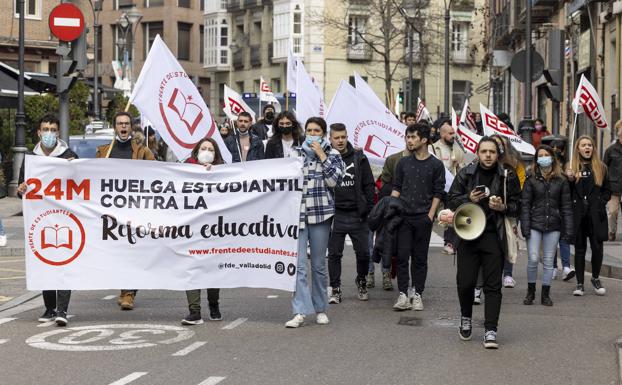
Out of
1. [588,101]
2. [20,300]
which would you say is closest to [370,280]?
[20,300]

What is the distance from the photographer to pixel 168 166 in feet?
37.6

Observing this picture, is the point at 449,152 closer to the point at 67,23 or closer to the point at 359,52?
the point at 67,23

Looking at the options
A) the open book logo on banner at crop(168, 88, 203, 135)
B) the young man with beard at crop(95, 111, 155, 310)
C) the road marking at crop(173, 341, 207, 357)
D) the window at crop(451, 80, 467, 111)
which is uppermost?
the window at crop(451, 80, 467, 111)

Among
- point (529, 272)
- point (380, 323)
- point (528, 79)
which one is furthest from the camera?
point (528, 79)

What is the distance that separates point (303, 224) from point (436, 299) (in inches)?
92.2

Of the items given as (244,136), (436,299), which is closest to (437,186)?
(436,299)

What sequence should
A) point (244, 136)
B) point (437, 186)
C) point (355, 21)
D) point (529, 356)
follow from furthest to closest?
point (355, 21)
point (244, 136)
point (437, 186)
point (529, 356)

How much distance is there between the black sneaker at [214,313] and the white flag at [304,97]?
5883 mm

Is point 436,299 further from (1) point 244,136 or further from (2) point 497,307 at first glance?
(1) point 244,136

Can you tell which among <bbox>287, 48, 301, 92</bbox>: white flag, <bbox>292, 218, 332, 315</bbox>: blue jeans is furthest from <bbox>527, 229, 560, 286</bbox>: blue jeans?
<bbox>287, 48, 301, 92</bbox>: white flag

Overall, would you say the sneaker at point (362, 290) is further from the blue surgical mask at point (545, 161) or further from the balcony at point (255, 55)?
the balcony at point (255, 55)

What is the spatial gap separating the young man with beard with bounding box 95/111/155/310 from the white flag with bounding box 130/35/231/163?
0.66 meters

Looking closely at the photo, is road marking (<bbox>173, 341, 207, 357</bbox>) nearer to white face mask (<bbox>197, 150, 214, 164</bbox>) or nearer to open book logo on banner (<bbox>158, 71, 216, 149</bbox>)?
white face mask (<bbox>197, 150, 214, 164</bbox>)

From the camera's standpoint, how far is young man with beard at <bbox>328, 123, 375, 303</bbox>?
12.6m
